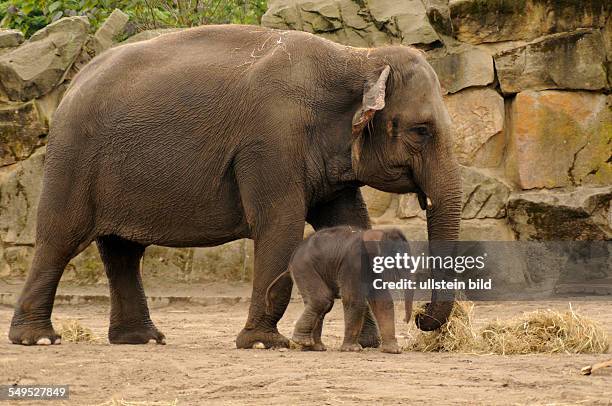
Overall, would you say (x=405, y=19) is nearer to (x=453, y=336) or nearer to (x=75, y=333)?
(x=75, y=333)

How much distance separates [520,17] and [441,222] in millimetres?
4595

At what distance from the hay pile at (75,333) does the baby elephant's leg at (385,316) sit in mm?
2698

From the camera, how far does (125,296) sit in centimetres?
1102

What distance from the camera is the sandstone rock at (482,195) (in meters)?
13.9

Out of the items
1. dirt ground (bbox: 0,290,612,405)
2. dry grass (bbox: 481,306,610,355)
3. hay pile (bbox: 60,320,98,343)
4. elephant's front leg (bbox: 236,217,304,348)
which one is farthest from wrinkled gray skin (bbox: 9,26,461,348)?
dirt ground (bbox: 0,290,612,405)

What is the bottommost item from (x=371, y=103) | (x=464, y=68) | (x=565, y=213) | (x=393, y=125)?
(x=565, y=213)

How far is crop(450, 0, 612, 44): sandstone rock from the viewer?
538 inches

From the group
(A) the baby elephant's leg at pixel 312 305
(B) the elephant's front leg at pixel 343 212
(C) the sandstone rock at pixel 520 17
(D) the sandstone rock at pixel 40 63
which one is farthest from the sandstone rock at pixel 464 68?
(A) the baby elephant's leg at pixel 312 305

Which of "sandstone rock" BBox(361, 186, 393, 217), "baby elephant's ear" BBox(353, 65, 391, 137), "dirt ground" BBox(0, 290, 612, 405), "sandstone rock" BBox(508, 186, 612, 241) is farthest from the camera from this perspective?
"sandstone rock" BBox(361, 186, 393, 217)

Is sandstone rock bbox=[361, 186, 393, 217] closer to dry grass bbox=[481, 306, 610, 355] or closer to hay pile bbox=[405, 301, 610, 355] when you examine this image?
hay pile bbox=[405, 301, 610, 355]

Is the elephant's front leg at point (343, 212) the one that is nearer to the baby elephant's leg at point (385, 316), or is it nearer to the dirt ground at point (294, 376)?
the dirt ground at point (294, 376)

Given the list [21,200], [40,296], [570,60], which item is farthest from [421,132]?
[21,200]

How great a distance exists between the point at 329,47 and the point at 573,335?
275 cm

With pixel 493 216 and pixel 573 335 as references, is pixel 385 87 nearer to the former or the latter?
pixel 573 335
